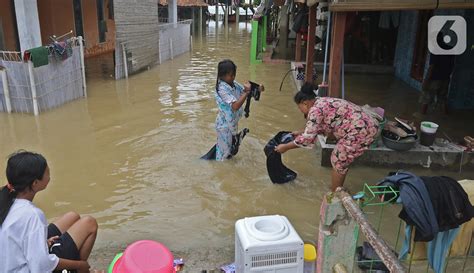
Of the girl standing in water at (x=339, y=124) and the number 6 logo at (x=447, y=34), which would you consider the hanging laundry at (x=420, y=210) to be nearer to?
the girl standing in water at (x=339, y=124)

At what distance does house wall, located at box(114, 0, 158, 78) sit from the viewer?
11305mm

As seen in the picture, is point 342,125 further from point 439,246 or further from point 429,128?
point 429,128

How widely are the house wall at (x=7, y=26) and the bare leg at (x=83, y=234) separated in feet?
34.0

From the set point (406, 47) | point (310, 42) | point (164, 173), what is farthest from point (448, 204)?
point (406, 47)

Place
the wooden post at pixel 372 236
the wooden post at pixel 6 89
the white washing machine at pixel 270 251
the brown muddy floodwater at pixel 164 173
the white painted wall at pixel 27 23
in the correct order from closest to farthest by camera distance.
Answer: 1. the wooden post at pixel 372 236
2. the white washing machine at pixel 270 251
3. the brown muddy floodwater at pixel 164 173
4. the wooden post at pixel 6 89
5. the white painted wall at pixel 27 23

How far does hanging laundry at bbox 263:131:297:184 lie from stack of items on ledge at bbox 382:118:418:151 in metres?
1.42

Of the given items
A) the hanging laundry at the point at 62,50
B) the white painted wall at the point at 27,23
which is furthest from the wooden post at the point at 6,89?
the white painted wall at the point at 27,23

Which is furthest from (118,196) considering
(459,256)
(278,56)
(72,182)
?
(278,56)

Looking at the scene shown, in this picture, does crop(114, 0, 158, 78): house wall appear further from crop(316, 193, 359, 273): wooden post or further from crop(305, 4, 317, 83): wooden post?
crop(316, 193, 359, 273): wooden post

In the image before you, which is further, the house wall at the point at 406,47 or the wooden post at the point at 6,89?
the house wall at the point at 406,47

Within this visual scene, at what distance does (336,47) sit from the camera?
17.8 feet

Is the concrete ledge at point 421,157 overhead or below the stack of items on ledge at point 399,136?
below

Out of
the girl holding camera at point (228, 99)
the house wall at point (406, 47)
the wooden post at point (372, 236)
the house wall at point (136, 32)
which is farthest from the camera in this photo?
the house wall at point (136, 32)

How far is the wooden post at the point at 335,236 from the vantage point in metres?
2.56
